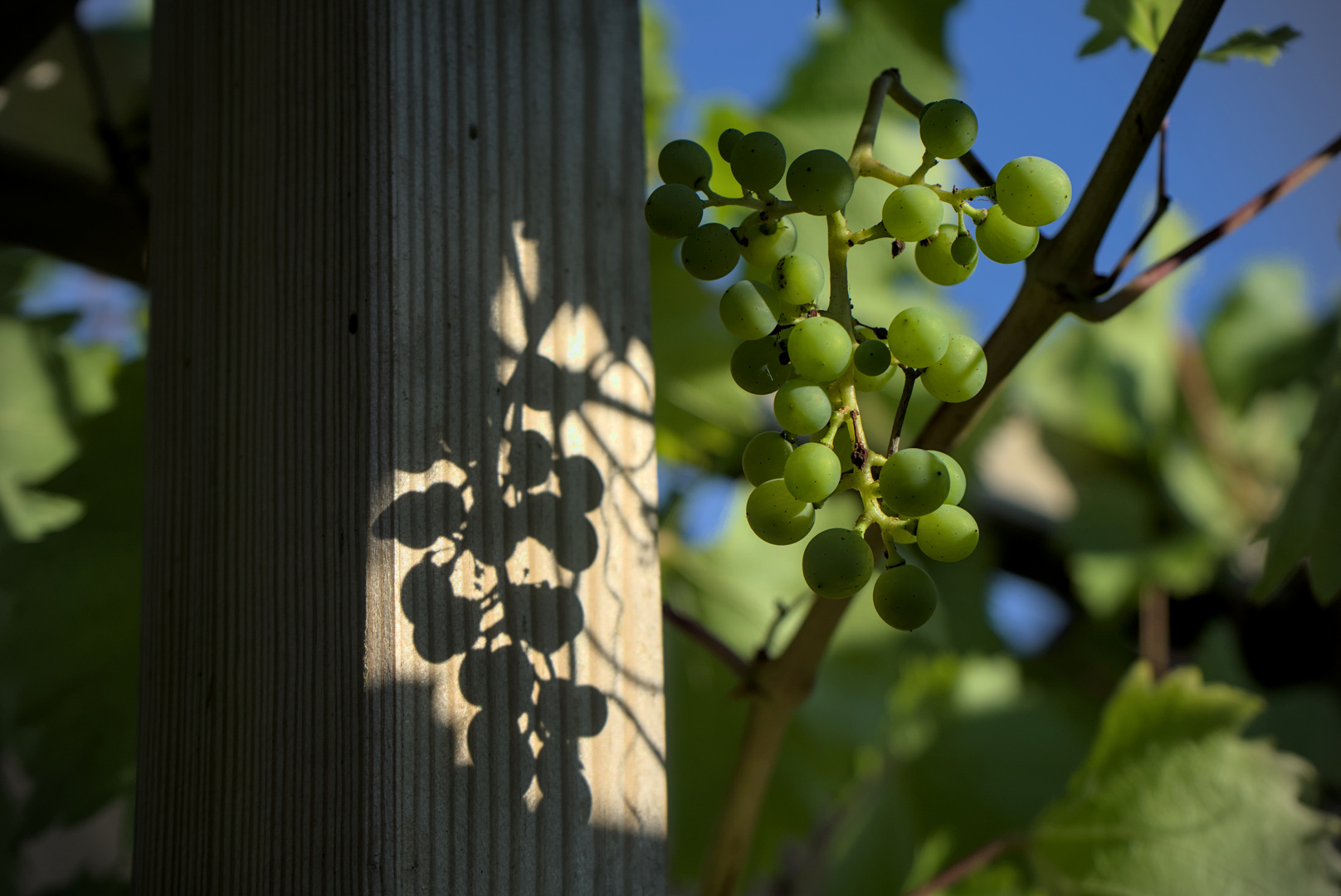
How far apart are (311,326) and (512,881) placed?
0.21 meters

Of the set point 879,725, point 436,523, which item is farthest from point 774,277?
point 879,725

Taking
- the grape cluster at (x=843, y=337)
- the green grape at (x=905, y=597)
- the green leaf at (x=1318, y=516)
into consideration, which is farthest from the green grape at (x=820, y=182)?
the green leaf at (x=1318, y=516)

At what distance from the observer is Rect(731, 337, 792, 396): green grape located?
0.31 meters

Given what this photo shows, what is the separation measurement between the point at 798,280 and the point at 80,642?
544 mm

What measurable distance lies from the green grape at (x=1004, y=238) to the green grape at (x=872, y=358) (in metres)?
0.05

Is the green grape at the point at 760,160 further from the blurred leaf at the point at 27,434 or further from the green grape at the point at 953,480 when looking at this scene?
the blurred leaf at the point at 27,434

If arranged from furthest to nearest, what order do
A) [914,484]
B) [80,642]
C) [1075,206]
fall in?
[80,642]
[1075,206]
[914,484]

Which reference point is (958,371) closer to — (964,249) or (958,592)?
(964,249)

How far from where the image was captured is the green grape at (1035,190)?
29 cm

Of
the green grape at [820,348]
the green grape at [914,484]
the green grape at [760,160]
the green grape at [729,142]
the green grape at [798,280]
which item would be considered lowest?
the green grape at [914,484]

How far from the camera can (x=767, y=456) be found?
1.04 feet

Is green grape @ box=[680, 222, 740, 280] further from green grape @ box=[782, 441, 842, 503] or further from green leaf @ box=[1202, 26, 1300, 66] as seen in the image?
green leaf @ box=[1202, 26, 1300, 66]

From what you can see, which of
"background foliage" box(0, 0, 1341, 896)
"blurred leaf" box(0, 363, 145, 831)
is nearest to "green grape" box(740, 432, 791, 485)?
"background foliage" box(0, 0, 1341, 896)

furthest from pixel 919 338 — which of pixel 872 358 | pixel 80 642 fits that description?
pixel 80 642
